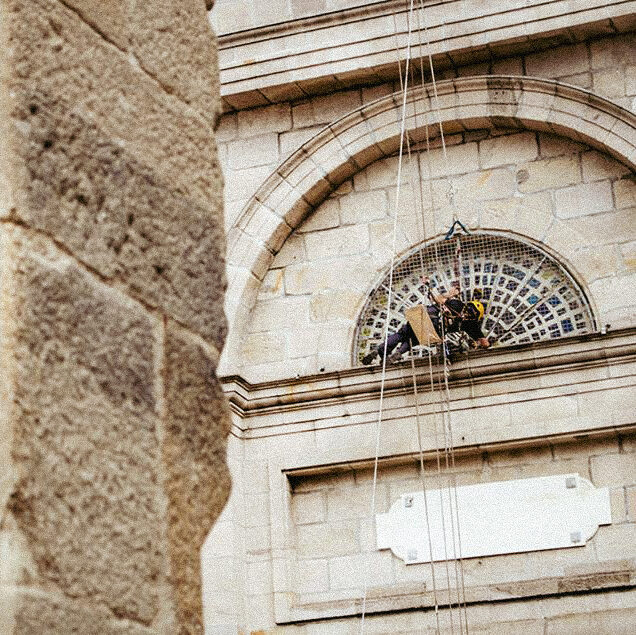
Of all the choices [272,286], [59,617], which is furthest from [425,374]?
[59,617]

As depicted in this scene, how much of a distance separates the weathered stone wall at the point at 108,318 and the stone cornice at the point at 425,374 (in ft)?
26.3

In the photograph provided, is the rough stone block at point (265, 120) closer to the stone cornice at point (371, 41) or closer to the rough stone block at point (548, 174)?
the stone cornice at point (371, 41)

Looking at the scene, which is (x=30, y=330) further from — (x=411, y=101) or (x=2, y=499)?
(x=411, y=101)

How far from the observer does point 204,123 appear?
2855mm

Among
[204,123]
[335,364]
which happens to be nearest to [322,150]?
[335,364]

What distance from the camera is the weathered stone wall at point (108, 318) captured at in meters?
2.24

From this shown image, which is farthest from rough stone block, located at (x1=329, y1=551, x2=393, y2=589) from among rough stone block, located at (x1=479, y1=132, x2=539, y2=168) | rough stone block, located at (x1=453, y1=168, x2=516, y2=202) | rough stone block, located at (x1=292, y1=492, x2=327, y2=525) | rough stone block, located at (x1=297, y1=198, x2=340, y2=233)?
rough stone block, located at (x1=479, y1=132, x2=539, y2=168)

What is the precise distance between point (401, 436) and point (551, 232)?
5.74 feet

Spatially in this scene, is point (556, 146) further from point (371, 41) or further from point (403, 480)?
point (403, 480)

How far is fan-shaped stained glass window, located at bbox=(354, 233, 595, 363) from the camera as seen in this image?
11.0 metres

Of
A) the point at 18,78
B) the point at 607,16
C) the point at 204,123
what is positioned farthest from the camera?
the point at 607,16

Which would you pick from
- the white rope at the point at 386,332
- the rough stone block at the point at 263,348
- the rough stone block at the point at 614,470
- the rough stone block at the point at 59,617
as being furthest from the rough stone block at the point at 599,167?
the rough stone block at the point at 59,617

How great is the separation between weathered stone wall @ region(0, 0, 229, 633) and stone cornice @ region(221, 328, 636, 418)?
26.3 ft

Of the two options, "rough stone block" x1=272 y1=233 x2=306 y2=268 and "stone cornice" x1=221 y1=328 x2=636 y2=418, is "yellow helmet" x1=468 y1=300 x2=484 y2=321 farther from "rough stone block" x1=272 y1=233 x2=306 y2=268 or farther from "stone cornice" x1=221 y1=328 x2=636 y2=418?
"rough stone block" x1=272 y1=233 x2=306 y2=268
